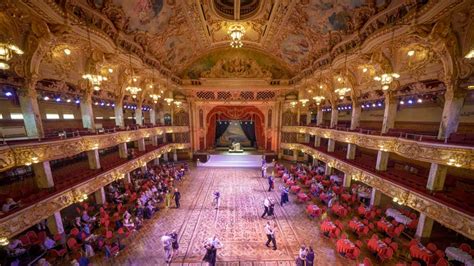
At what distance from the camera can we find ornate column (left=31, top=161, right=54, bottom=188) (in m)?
7.74

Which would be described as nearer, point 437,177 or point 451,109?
point 451,109

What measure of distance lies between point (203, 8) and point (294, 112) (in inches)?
549

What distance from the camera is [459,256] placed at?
262 inches

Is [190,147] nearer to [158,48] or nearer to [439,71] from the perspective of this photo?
[158,48]

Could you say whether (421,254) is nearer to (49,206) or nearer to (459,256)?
(459,256)

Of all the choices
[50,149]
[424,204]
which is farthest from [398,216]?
[50,149]

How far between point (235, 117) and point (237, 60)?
648cm

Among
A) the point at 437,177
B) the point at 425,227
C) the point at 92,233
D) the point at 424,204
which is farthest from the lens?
the point at 92,233

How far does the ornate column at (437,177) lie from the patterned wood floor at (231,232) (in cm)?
486

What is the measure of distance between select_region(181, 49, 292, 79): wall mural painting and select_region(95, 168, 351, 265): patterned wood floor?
13.0 meters

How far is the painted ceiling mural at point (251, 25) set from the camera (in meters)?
10.6

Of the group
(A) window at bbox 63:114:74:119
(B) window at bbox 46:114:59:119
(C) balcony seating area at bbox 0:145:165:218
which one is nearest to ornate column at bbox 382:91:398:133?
(C) balcony seating area at bbox 0:145:165:218

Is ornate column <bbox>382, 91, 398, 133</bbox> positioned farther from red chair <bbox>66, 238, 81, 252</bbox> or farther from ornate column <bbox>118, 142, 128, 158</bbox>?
ornate column <bbox>118, 142, 128, 158</bbox>

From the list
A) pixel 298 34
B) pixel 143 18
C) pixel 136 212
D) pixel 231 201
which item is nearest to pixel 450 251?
pixel 231 201
